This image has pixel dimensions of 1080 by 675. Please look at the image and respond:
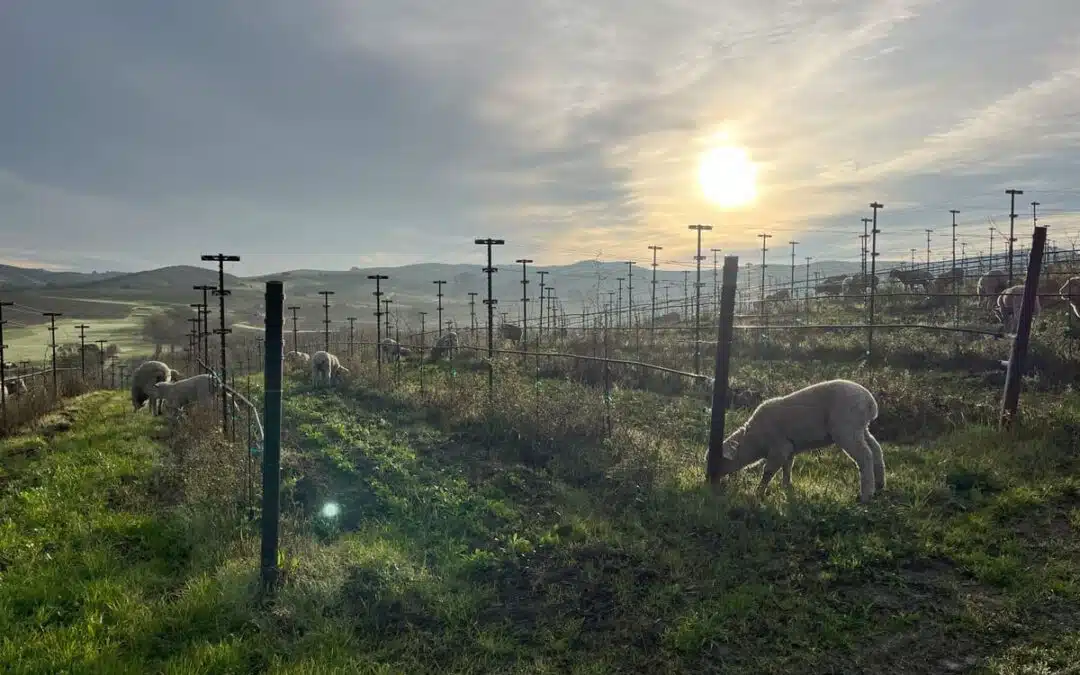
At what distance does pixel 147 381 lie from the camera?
20984mm

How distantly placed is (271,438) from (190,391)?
14356 millimetres

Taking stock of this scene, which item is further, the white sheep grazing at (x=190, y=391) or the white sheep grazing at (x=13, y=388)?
the white sheep grazing at (x=13, y=388)

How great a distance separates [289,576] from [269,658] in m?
1.23

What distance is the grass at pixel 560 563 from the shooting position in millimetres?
4637

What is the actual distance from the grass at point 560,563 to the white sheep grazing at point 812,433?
1.44 ft

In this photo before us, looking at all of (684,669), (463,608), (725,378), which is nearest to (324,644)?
(463,608)

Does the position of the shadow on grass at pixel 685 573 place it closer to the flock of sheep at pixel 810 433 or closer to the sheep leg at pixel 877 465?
the sheep leg at pixel 877 465

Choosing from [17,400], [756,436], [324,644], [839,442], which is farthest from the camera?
[17,400]

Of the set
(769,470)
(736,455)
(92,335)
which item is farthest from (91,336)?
(769,470)

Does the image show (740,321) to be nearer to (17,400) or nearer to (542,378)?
(542,378)

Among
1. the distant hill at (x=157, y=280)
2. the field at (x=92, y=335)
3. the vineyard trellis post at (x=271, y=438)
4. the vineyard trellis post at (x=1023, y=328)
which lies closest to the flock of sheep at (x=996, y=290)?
the vineyard trellis post at (x=1023, y=328)

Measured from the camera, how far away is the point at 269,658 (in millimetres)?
4684

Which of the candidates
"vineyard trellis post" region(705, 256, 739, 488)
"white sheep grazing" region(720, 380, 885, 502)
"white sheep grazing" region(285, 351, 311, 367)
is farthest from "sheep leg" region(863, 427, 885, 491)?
"white sheep grazing" region(285, 351, 311, 367)

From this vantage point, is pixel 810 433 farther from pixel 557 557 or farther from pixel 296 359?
pixel 296 359
